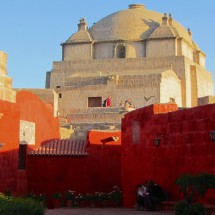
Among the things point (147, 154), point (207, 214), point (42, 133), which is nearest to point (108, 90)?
point (42, 133)

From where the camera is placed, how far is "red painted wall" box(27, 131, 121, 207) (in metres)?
18.1

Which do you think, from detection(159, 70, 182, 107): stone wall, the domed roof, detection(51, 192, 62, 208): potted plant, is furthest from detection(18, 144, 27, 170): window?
the domed roof

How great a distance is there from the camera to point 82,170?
18.4 m

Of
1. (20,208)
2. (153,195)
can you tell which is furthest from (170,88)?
(20,208)

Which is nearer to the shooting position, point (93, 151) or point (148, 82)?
point (93, 151)

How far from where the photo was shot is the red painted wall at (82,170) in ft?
59.3

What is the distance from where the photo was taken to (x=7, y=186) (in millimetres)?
14953

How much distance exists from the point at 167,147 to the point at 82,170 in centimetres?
596

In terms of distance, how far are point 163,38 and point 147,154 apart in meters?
25.5

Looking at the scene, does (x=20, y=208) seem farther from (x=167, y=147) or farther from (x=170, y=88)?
(x=170, y=88)

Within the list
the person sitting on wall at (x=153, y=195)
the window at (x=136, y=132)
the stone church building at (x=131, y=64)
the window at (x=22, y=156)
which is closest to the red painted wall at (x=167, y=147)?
the window at (x=136, y=132)

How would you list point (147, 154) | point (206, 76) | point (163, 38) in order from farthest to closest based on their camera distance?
point (206, 76) → point (163, 38) → point (147, 154)

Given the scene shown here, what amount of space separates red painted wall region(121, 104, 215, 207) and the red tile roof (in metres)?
2.61

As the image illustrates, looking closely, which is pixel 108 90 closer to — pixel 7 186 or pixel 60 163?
pixel 60 163
